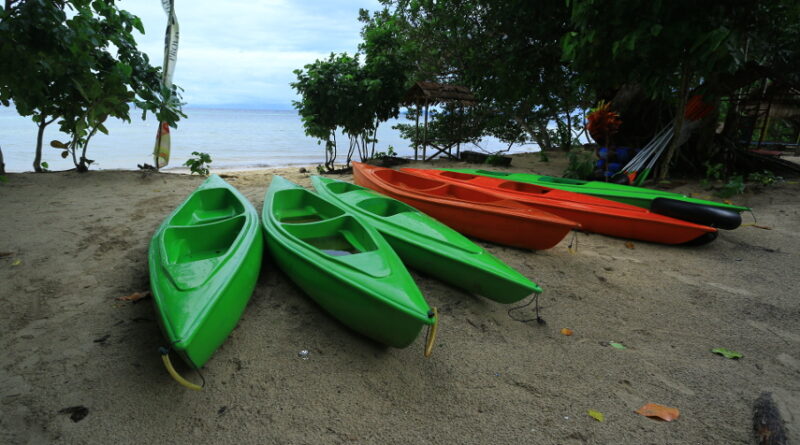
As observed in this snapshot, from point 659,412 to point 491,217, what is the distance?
2.15 metres

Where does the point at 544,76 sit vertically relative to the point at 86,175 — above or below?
above

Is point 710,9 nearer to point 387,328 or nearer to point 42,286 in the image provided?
point 387,328

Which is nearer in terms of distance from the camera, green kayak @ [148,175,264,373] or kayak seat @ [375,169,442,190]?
green kayak @ [148,175,264,373]

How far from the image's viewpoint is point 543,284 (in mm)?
3139

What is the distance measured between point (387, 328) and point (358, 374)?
0.30 m

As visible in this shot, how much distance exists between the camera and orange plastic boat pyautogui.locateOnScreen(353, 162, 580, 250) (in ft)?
11.3

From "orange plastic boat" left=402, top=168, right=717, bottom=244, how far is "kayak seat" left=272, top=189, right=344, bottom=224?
1.87 metres

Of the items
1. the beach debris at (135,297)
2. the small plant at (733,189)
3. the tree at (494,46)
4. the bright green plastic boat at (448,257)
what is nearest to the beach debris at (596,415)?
the bright green plastic boat at (448,257)

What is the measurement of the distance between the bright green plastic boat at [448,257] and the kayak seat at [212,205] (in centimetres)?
138

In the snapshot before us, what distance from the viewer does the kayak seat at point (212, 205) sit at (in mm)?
3809

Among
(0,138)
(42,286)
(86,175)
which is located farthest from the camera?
(0,138)

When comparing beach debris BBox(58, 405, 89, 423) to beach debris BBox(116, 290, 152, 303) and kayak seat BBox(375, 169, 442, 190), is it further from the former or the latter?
kayak seat BBox(375, 169, 442, 190)

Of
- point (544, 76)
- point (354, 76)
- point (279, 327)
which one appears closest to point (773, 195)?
point (544, 76)

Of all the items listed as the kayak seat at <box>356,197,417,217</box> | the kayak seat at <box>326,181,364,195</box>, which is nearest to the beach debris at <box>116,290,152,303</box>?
the kayak seat at <box>356,197,417,217</box>
